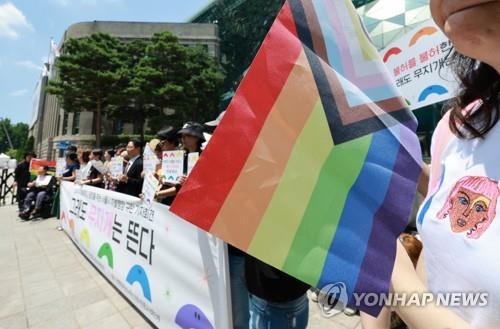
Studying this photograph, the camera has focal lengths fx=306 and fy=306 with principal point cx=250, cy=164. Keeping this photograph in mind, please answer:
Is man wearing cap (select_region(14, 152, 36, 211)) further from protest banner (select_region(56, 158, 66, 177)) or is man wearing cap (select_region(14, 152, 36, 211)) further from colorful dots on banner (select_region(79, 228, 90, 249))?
colorful dots on banner (select_region(79, 228, 90, 249))

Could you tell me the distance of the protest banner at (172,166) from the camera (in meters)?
2.75

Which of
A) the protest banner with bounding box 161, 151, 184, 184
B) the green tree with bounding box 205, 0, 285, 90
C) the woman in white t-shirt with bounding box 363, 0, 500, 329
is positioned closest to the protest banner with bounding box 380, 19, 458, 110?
the protest banner with bounding box 161, 151, 184, 184

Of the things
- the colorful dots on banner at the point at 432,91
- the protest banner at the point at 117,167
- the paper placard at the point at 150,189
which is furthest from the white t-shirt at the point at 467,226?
the protest banner at the point at 117,167

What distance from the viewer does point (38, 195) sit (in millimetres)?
8352

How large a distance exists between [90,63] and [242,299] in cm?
2629

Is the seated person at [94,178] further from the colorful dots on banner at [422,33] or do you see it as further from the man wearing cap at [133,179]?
the colorful dots on banner at [422,33]

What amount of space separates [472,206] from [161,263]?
2153 millimetres

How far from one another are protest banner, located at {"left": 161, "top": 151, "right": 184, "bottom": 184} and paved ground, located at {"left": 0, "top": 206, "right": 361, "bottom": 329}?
1.30m

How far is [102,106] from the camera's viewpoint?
2542 cm

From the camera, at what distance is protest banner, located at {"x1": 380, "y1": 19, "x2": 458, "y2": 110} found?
120 inches

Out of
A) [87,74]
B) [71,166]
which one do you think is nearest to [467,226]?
[71,166]

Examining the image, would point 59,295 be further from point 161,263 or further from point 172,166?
point 172,166

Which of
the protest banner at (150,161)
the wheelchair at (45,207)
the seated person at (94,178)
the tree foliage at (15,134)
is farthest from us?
the tree foliage at (15,134)

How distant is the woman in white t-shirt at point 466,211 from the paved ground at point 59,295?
2238 mm
